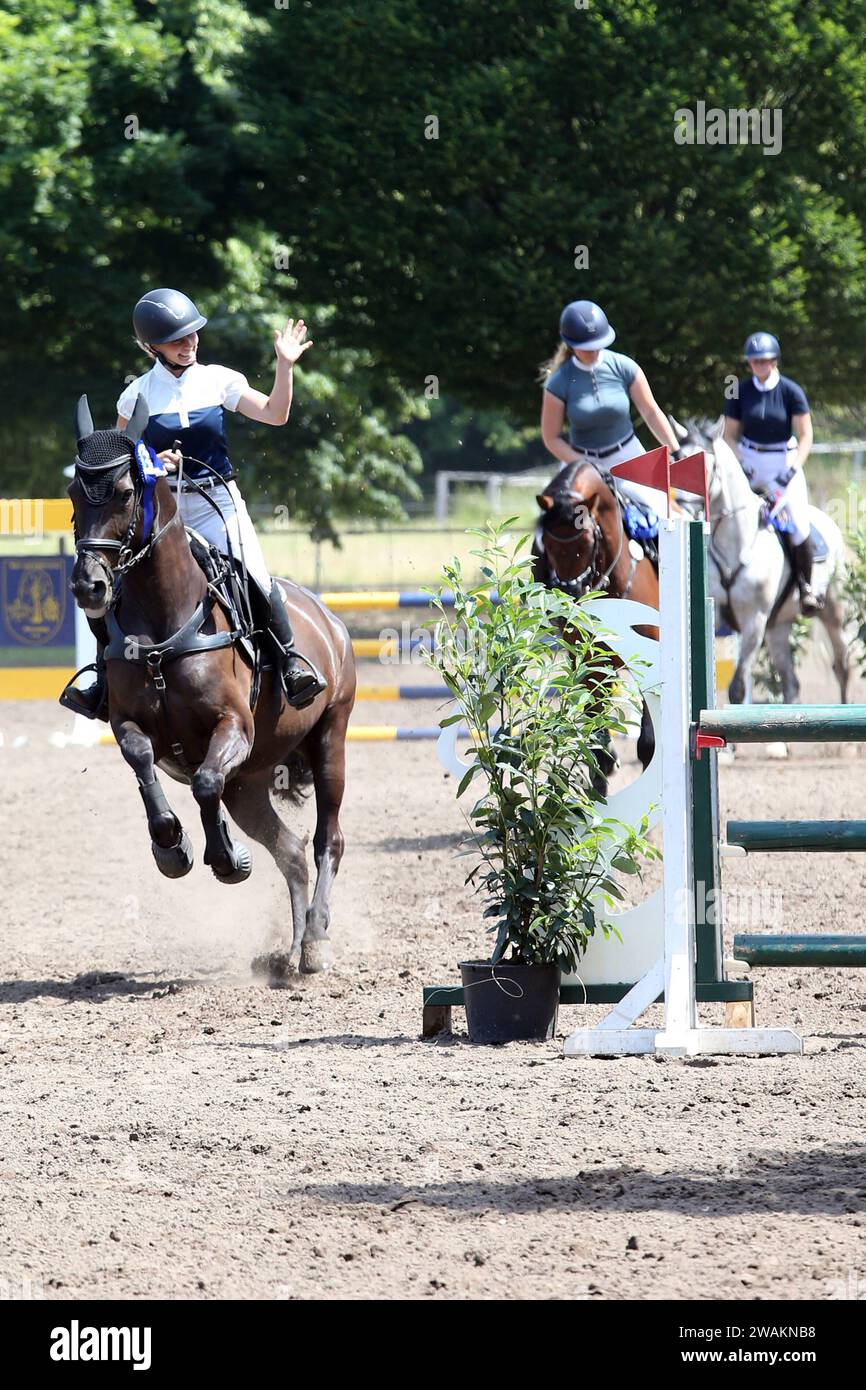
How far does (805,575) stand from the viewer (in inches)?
513

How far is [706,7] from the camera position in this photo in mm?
23500

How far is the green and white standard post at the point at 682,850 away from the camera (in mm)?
5434

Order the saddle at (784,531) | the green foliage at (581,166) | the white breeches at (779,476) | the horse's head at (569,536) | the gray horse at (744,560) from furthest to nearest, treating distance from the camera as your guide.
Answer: the green foliage at (581,166) → the saddle at (784,531) → the white breeches at (779,476) → the gray horse at (744,560) → the horse's head at (569,536)

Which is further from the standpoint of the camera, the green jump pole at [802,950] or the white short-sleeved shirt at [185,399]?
the white short-sleeved shirt at [185,399]

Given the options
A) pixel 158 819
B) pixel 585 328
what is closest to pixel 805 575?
pixel 585 328

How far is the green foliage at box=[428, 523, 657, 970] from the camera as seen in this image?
5.73 metres

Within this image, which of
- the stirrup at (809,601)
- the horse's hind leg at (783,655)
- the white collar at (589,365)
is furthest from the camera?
the horse's hind leg at (783,655)

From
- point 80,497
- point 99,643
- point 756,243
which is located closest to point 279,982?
point 99,643

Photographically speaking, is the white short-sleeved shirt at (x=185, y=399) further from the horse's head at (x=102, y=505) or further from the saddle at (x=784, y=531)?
the saddle at (x=784, y=531)

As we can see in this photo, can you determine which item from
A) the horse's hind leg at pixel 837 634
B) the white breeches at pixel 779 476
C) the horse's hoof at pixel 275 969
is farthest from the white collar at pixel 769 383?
the horse's hoof at pixel 275 969

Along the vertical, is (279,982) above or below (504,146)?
below

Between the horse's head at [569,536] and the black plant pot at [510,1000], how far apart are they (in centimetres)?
310
